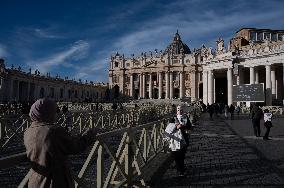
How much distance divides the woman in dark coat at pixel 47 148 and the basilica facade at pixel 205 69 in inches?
1761

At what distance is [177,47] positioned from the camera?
355 ft

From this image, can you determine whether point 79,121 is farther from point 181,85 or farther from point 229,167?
point 181,85

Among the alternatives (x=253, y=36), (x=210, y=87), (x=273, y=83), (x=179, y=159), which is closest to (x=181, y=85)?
(x=253, y=36)

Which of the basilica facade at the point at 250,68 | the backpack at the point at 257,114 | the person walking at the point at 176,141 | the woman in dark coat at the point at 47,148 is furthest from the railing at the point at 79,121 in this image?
the basilica facade at the point at 250,68

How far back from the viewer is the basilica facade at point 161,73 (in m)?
94.8

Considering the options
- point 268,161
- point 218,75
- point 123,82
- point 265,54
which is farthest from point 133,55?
point 268,161

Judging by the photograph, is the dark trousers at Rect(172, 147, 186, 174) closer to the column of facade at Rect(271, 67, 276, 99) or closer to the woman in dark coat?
the woman in dark coat

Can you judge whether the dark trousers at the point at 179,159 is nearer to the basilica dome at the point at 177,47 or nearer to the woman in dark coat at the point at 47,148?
the woman in dark coat at the point at 47,148

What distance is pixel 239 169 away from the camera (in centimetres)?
866

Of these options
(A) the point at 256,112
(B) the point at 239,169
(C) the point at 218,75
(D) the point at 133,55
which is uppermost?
(D) the point at 133,55

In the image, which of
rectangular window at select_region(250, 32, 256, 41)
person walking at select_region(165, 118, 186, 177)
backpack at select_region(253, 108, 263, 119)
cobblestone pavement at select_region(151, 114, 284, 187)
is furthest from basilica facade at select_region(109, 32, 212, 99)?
person walking at select_region(165, 118, 186, 177)

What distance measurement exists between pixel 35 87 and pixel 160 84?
35833 mm

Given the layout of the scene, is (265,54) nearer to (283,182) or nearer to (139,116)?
(139,116)

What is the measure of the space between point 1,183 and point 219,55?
50568mm
